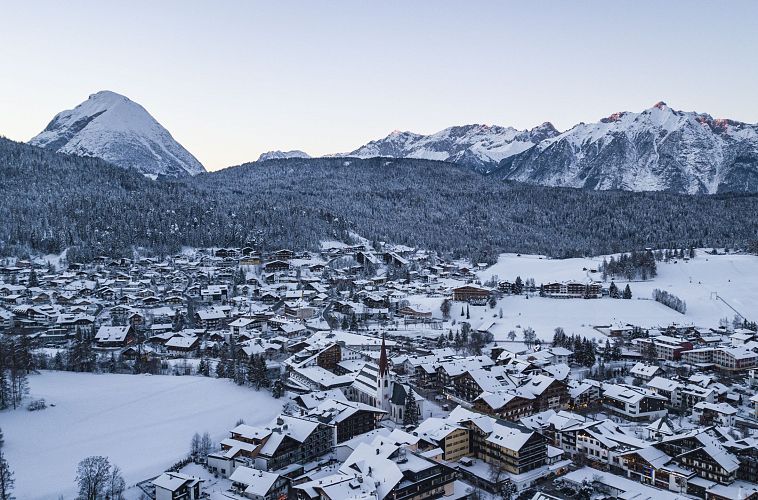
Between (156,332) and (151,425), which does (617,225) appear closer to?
(156,332)

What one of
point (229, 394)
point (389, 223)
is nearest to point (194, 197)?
point (389, 223)

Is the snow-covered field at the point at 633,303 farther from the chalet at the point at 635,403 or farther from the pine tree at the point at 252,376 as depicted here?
the pine tree at the point at 252,376

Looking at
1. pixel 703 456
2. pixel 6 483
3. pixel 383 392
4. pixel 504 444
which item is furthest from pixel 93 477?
pixel 703 456

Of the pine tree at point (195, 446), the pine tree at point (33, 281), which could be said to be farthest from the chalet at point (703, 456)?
the pine tree at point (33, 281)

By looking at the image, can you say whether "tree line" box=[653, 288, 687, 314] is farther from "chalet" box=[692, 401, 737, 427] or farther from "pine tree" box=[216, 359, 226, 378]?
"pine tree" box=[216, 359, 226, 378]

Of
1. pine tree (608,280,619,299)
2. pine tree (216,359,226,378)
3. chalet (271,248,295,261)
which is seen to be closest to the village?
pine tree (608,280,619,299)

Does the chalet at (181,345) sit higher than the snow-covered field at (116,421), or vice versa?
the chalet at (181,345)
